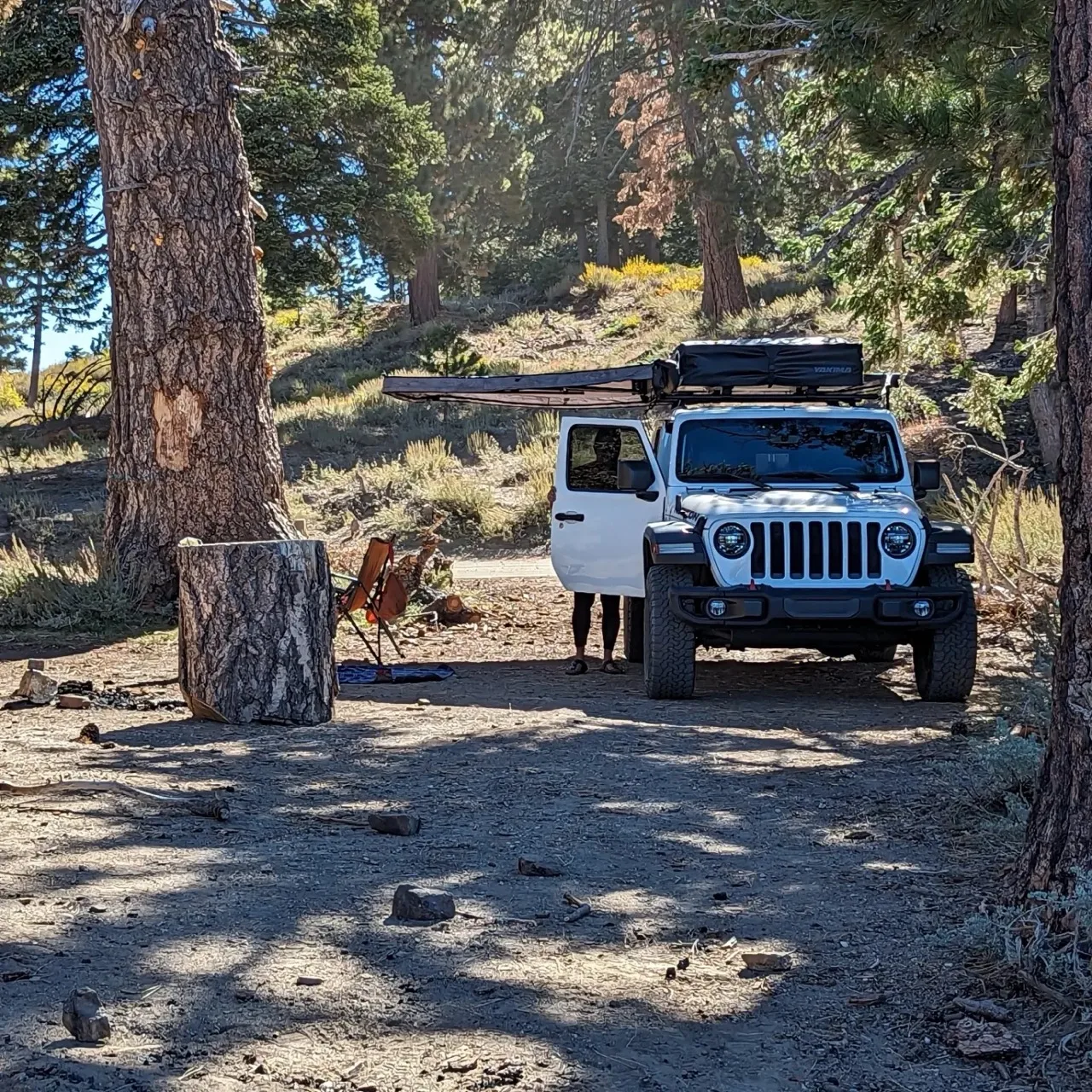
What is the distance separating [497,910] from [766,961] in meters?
0.88

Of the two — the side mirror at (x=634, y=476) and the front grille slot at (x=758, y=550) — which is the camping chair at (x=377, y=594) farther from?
the front grille slot at (x=758, y=550)

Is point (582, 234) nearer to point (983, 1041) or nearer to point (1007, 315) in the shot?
point (1007, 315)

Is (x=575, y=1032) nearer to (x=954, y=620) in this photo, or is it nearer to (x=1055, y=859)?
(x=1055, y=859)

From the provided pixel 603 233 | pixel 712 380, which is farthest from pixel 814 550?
pixel 603 233

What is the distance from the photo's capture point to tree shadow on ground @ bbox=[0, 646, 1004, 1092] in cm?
344

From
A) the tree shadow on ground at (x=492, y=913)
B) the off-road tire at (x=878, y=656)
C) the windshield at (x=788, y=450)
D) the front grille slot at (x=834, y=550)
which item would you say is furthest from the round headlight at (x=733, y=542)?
the off-road tire at (x=878, y=656)

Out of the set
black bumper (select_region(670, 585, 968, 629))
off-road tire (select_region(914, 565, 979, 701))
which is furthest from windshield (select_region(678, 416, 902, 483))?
black bumper (select_region(670, 585, 968, 629))

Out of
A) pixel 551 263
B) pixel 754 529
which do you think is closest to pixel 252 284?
pixel 754 529

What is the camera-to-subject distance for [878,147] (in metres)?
10.1

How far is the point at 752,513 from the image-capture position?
9039 millimetres

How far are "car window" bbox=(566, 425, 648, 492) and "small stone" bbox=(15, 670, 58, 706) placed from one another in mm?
3983

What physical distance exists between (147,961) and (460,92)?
101ft

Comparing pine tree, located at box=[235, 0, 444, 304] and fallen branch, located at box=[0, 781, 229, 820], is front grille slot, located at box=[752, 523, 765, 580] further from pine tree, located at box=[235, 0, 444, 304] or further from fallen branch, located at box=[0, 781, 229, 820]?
pine tree, located at box=[235, 0, 444, 304]

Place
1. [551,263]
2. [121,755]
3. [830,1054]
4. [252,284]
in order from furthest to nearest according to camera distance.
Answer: [551,263]
[252,284]
[121,755]
[830,1054]
